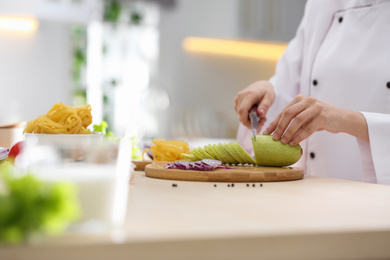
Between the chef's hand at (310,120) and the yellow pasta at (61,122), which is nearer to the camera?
the yellow pasta at (61,122)

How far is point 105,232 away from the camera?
0.58m

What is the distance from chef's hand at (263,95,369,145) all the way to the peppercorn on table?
42cm

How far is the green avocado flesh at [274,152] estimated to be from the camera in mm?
1311

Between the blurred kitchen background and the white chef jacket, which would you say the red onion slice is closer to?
the white chef jacket

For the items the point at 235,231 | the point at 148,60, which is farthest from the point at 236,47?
the point at 235,231

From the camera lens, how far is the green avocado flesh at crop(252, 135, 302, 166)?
131 cm

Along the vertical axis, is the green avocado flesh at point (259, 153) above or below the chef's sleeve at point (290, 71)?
below

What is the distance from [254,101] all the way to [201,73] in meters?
3.20

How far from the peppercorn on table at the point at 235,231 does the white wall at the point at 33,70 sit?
331 cm

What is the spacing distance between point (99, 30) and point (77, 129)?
10.9ft

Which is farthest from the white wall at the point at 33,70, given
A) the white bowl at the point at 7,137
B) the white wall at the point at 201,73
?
the white bowl at the point at 7,137

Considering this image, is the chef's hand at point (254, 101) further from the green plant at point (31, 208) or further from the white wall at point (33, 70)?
the white wall at point (33, 70)

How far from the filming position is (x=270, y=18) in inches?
185

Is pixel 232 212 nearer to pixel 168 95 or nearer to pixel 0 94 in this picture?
pixel 0 94
